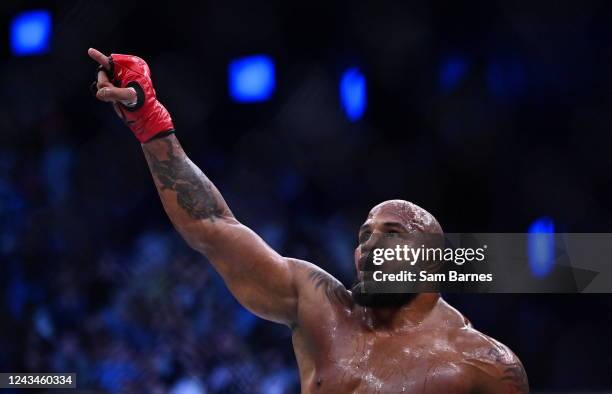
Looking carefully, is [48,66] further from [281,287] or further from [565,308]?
[565,308]

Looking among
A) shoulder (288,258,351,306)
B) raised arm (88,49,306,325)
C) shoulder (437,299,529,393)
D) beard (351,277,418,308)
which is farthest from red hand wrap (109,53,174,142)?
shoulder (437,299,529,393)

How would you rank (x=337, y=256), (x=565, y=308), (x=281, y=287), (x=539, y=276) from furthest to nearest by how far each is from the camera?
(x=337, y=256) → (x=565, y=308) → (x=539, y=276) → (x=281, y=287)

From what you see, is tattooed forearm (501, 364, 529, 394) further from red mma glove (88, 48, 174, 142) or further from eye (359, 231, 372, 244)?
red mma glove (88, 48, 174, 142)

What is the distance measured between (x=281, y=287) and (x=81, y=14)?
6.98ft

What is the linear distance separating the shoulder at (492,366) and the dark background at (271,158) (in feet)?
5.02

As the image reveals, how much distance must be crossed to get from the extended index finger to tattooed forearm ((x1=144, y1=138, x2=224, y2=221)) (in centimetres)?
20

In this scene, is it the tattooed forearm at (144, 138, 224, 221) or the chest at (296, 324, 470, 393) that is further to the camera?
the tattooed forearm at (144, 138, 224, 221)

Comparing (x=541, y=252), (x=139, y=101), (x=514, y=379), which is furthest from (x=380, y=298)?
(x=541, y=252)

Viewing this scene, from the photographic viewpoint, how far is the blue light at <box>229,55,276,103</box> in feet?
11.0

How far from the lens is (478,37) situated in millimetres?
3256

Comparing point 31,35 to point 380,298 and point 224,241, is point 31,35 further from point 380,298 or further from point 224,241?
point 380,298

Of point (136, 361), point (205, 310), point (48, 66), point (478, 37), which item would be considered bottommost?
point (136, 361)

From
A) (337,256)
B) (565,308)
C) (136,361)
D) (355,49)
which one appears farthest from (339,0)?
(136,361)

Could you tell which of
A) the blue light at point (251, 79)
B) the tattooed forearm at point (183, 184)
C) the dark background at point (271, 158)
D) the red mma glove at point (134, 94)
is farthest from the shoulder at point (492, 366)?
the blue light at point (251, 79)
